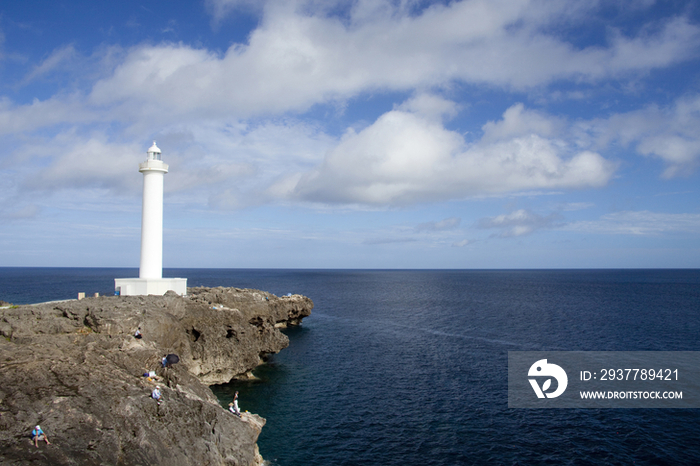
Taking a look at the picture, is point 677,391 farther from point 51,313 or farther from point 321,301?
point 321,301

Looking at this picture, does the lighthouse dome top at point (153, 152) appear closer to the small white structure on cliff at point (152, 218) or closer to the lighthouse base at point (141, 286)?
the small white structure on cliff at point (152, 218)

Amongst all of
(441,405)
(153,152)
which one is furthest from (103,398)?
(153,152)

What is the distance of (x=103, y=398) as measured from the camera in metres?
19.1

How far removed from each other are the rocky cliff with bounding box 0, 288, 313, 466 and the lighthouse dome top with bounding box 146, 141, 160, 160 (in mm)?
21472

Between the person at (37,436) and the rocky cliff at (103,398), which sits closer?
the person at (37,436)

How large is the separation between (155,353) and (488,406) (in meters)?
26.3

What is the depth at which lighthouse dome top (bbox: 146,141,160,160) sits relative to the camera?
48.1 meters

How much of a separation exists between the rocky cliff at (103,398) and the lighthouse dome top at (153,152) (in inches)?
845

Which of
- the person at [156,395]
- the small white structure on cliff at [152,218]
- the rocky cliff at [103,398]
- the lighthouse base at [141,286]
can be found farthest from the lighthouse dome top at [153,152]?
the person at [156,395]

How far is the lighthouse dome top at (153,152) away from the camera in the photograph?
4806 cm

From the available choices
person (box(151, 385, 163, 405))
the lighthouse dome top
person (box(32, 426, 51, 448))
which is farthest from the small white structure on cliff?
person (box(32, 426, 51, 448))

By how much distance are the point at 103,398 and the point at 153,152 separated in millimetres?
35707

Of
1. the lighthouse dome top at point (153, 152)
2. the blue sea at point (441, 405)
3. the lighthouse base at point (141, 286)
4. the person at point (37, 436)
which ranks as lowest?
the blue sea at point (441, 405)

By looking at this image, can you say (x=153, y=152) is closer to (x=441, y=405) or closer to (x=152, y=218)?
(x=152, y=218)
